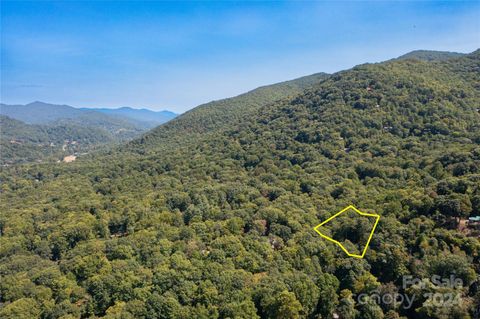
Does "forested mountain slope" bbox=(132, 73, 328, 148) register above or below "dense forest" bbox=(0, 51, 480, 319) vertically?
above

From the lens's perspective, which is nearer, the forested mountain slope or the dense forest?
the dense forest

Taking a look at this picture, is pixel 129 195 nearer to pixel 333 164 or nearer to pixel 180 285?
pixel 180 285

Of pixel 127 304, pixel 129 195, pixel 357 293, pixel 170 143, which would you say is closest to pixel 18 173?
pixel 170 143

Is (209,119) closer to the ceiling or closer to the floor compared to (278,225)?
closer to the ceiling

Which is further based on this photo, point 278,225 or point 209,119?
point 209,119

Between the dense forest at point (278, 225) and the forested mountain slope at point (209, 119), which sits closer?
the dense forest at point (278, 225)

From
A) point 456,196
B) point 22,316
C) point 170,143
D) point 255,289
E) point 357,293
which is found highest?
point 170,143

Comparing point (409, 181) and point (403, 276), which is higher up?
point (409, 181)

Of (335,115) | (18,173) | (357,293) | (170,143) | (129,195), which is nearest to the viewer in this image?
(357,293)
